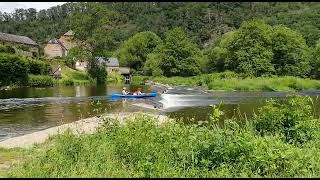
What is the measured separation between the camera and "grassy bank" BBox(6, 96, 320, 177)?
1105 centimetres

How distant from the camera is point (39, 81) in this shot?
82.5 meters

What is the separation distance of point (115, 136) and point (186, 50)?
101m

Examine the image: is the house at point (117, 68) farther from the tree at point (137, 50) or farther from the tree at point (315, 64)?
the tree at point (315, 64)

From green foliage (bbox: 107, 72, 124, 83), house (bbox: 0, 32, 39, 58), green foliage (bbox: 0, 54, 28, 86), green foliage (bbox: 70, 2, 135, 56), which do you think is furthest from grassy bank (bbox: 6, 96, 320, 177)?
house (bbox: 0, 32, 39, 58)

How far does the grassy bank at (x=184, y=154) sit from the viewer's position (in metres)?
11.1

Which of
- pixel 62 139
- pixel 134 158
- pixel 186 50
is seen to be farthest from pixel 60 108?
pixel 186 50

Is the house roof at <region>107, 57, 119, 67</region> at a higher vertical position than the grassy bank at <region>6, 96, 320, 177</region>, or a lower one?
lower

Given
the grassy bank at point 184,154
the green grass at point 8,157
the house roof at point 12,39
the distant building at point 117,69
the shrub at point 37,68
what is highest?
the house roof at point 12,39

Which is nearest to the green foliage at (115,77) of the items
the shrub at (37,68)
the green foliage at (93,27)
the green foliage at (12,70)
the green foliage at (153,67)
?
the green foliage at (153,67)

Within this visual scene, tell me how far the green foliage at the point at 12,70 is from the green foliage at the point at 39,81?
1348 millimetres

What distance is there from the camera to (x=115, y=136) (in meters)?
14.4

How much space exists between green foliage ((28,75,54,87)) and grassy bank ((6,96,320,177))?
2724 inches

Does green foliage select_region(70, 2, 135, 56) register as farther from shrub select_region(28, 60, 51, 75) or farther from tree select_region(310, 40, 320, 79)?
tree select_region(310, 40, 320, 79)

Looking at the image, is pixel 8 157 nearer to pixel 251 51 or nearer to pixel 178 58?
pixel 251 51
